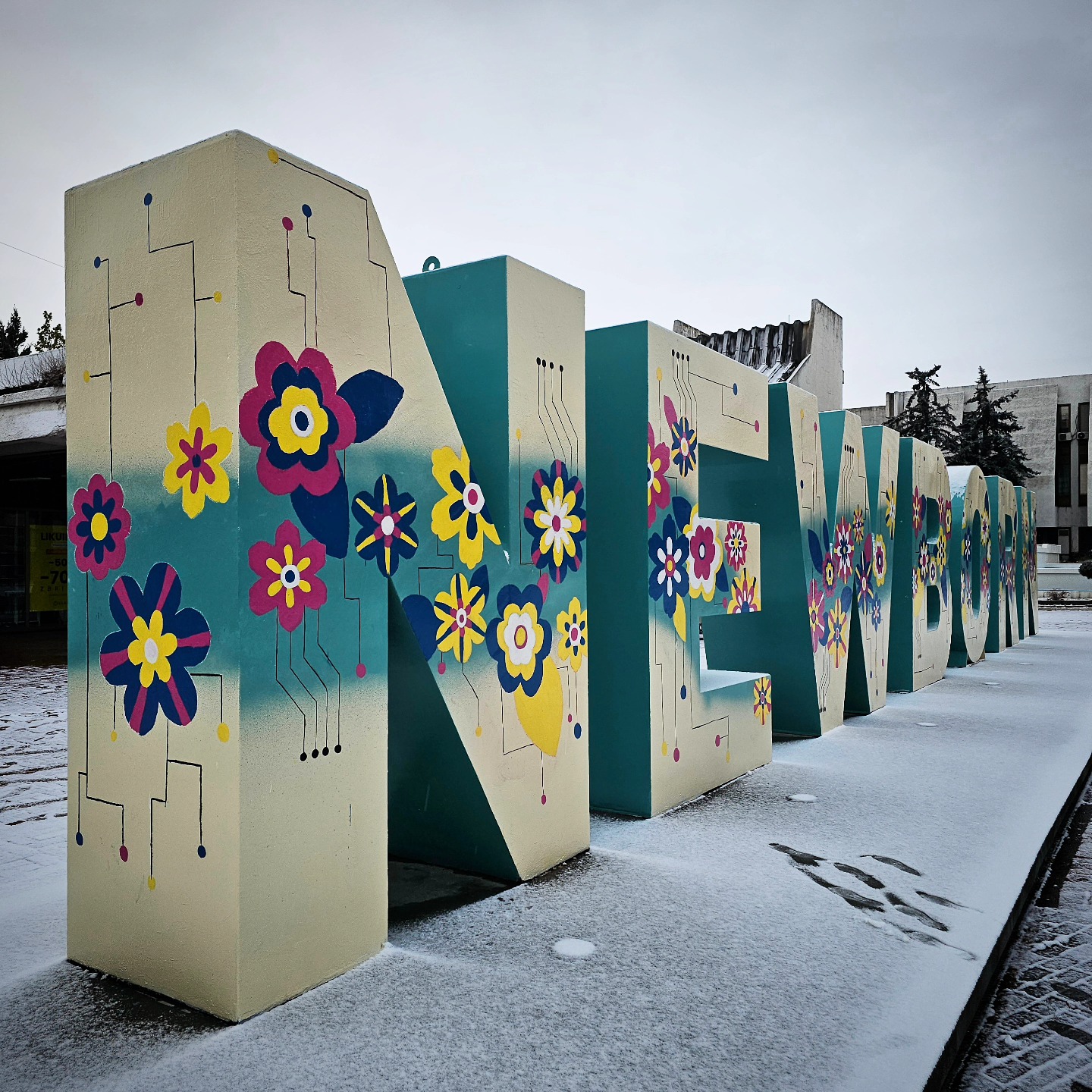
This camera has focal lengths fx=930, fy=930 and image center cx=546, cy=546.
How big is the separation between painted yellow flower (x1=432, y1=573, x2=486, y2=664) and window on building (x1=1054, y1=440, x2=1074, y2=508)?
35.7 m

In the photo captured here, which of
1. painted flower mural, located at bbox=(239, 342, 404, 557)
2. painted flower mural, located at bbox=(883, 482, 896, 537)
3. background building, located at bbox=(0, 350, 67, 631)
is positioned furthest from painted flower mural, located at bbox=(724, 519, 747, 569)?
background building, located at bbox=(0, 350, 67, 631)

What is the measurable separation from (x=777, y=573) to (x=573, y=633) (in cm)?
280

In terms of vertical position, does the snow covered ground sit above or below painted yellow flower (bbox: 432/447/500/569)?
below

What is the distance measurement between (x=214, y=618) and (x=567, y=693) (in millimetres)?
1717

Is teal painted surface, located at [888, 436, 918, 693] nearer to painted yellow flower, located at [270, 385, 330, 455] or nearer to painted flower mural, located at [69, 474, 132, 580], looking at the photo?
painted yellow flower, located at [270, 385, 330, 455]

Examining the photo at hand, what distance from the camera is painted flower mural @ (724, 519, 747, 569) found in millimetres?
5148

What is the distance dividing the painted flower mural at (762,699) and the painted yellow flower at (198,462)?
12.3 ft

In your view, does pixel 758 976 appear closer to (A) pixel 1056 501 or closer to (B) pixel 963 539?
(B) pixel 963 539

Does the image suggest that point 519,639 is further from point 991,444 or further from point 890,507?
point 991,444

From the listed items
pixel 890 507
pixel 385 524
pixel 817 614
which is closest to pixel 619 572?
pixel 385 524

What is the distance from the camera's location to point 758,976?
8.55ft

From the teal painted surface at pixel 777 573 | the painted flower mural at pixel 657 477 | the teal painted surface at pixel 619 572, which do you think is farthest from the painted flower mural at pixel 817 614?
the teal painted surface at pixel 619 572

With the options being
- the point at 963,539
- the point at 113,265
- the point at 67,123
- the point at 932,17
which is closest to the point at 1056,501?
the point at 963,539

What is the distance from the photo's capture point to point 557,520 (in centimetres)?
372
